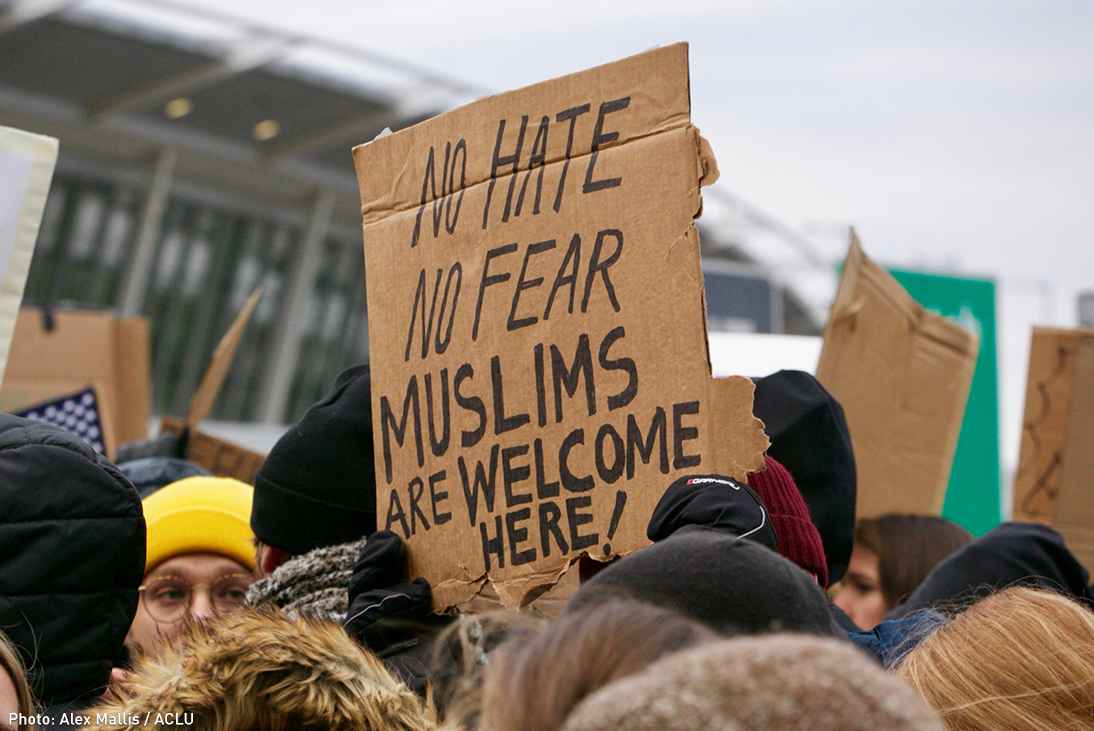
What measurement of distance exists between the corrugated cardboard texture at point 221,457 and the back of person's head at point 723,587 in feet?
10.5

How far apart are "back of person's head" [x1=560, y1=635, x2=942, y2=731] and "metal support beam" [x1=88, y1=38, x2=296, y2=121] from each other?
655 inches

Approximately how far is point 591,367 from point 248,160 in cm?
1951

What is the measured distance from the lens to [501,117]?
231 cm

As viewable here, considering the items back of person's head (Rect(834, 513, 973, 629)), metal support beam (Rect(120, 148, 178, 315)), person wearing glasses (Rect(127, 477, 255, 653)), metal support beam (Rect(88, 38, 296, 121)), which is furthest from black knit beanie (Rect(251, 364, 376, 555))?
metal support beam (Rect(120, 148, 178, 315))

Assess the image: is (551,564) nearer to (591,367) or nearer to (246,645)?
(591,367)

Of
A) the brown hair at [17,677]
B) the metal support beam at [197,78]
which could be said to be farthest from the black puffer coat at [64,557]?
the metal support beam at [197,78]

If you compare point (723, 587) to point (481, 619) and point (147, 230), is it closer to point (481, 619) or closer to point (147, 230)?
point (481, 619)

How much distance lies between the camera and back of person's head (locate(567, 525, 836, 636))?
148 cm

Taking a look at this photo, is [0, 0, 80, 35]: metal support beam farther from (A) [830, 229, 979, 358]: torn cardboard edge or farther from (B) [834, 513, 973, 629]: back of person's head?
(B) [834, 513, 973, 629]: back of person's head

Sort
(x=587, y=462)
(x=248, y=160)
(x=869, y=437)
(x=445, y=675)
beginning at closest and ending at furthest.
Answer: (x=445, y=675) < (x=587, y=462) < (x=869, y=437) < (x=248, y=160)

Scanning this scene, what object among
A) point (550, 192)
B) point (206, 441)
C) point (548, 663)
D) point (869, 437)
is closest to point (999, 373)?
point (869, 437)

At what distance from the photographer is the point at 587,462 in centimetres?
216

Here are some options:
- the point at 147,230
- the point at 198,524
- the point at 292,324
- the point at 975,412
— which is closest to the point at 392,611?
the point at 198,524

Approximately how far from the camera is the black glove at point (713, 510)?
1822 millimetres
